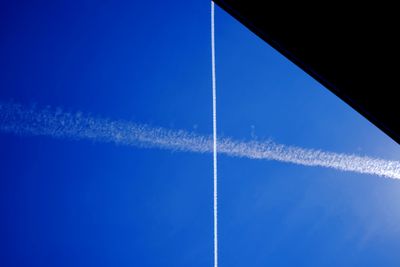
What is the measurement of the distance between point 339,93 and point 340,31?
→ 475mm

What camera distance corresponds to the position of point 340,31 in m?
2.36

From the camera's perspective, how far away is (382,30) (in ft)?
7.51

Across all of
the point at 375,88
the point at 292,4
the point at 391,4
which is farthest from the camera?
the point at 375,88

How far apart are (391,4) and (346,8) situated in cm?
28

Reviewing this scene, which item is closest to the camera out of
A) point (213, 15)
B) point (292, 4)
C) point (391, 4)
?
point (391, 4)

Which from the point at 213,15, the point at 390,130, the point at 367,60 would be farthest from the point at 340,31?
the point at 213,15

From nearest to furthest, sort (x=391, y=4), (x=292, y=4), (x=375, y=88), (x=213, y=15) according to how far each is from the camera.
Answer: (x=391, y=4)
(x=292, y=4)
(x=375, y=88)
(x=213, y=15)

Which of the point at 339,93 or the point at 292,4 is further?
the point at 339,93

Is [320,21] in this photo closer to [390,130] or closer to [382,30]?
[382,30]

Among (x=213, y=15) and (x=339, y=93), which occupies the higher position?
(x=213, y=15)

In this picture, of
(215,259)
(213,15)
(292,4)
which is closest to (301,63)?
(292,4)

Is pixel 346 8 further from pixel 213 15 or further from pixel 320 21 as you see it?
pixel 213 15

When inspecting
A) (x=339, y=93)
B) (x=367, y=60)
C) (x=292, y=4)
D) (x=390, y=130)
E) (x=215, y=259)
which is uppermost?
(x=292, y=4)

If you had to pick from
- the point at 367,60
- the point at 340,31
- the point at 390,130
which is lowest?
the point at 390,130
